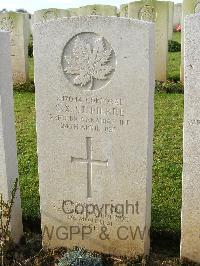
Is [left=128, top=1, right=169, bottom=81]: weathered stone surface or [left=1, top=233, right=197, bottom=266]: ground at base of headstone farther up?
[left=128, top=1, right=169, bottom=81]: weathered stone surface

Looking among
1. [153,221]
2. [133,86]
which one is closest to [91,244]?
[153,221]

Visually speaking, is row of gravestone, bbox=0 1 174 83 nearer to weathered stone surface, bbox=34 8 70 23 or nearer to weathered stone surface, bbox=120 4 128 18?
weathered stone surface, bbox=120 4 128 18

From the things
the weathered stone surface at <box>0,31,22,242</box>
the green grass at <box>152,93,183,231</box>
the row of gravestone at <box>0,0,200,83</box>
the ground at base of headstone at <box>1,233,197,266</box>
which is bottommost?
the ground at base of headstone at <box>1,233,197,266</box>

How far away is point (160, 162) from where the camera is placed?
5.86 meters

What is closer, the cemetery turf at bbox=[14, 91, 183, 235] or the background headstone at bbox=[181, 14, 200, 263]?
the background headstone at bbox=[181, 14, 200, 263]

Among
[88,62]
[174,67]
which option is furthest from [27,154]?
[174,67]

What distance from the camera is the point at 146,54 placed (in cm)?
337

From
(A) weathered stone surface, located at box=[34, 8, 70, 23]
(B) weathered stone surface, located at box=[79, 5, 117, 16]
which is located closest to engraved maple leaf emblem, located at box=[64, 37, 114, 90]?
(B) weathered stone surface, located at box=[79, 5, 117, 16]

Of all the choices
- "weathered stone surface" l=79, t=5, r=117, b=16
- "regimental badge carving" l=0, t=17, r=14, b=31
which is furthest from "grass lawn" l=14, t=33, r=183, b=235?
"weathered stone surface" l=79, t=5, r=117, b=16

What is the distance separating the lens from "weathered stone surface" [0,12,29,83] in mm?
10375

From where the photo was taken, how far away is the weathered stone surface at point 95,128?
3.46m

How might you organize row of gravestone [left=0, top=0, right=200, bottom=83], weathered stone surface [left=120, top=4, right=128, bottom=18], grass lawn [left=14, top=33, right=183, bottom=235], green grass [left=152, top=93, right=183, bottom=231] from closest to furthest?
1. green grass [left=152, top=93, right=183, bottom=231]
2. grass lawn [left=14, top=33, right=183, bottom=235]
3. row of gravestone [left=0, top=0, right=200, bottom=83]
4. weathered stone surface [left=120, top=4, right=128, bottom=18]

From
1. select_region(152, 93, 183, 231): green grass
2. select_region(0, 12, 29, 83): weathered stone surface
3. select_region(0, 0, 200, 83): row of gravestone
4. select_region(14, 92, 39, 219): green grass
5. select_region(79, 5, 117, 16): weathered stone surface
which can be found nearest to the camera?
select_region(152, 93, 183, 231): green grass

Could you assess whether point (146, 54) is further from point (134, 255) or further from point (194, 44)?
point (134, 255)
